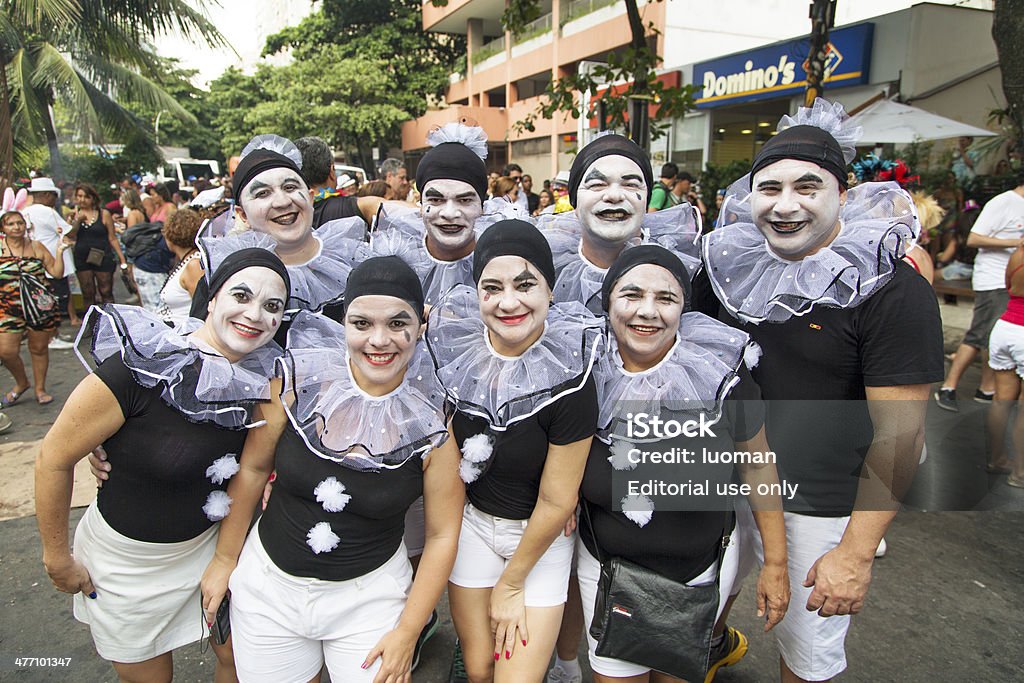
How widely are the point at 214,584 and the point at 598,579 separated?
129 cm

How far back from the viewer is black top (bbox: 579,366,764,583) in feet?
6.56

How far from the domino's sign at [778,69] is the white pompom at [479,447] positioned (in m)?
9.03

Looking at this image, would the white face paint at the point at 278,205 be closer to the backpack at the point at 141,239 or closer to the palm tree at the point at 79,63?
the backpack at the point at 141,239

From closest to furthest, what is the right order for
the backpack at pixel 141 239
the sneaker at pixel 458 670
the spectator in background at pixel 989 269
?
the sneaker at pixel 458 670, the spectator in background at pixel 989 269, the backpack at pixel 141 239

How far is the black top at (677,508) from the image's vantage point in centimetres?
200

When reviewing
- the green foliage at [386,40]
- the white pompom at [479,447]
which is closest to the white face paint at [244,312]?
the white pompom at [479,447]

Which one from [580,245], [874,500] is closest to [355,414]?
[580,245]

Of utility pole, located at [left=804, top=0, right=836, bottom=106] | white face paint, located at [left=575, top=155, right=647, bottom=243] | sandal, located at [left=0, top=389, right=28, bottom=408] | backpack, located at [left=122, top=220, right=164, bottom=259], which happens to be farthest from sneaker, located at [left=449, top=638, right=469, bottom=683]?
backpack, located at [left=122, top=220, right=164, bottom=259]

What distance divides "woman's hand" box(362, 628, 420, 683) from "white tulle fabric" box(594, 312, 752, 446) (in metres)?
0.89

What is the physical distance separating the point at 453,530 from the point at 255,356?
87cm

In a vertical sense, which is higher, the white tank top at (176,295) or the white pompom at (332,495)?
the white tank top at (176,295)

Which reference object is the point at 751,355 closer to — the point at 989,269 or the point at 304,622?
the point at 304,622

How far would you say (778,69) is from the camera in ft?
38.8

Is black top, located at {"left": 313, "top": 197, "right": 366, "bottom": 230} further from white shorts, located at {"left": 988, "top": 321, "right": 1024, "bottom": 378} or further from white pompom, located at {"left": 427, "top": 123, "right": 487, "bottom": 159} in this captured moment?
white shorts, located at {"left": 988, "top": 321, "right": 1024, "bottom": 378}
